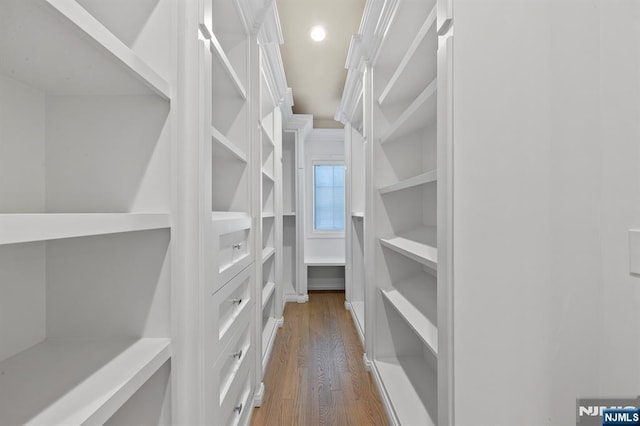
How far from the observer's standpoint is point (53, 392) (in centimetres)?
71

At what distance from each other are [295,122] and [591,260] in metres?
3.56

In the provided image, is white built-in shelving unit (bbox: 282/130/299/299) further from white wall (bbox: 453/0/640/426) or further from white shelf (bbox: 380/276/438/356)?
white wall (bbox: 453/0/640/426)

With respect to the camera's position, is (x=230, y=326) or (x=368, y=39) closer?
(x=230, y=326)

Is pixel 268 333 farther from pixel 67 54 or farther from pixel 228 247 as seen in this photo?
pixel 67 54

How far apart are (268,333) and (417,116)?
2117mm

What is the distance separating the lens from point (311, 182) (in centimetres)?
495

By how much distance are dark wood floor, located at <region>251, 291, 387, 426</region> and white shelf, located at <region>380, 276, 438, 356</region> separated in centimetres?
61

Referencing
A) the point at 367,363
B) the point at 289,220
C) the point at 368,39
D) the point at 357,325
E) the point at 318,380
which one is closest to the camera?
the point at 368,39

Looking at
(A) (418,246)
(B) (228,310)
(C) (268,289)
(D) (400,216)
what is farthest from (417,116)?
(C) (268,289)

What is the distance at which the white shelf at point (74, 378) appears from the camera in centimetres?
66

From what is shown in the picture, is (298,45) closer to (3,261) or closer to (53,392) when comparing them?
(3,261)

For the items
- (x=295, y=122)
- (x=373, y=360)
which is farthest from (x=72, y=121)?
(x=295, y=122)

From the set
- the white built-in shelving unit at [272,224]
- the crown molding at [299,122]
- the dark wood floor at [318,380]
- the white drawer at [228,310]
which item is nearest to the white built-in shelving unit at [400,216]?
the dark wood floor at [318,380]

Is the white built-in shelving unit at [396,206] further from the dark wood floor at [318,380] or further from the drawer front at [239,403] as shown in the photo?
the drawer front at [239,403]
